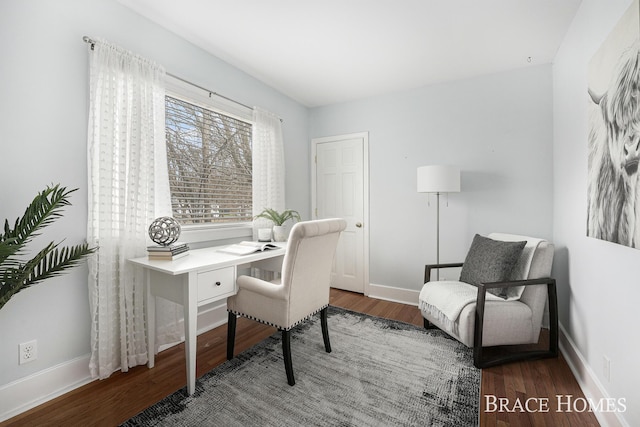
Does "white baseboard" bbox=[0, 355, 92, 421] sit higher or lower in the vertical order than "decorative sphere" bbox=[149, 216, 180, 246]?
lower

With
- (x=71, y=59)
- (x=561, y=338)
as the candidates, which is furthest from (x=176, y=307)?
(x=561, y=338)

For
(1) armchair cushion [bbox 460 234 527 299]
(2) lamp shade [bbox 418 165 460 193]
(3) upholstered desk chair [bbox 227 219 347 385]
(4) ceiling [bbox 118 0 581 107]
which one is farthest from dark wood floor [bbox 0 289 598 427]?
(4) ceiling [bbox 118 0 581 107]

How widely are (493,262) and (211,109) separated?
2788 millimetres

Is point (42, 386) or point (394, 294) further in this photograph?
point (394, 294)

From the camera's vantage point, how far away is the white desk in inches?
65.3

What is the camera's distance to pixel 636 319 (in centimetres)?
122

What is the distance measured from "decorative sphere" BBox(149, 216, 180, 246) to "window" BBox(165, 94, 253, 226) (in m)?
0.40

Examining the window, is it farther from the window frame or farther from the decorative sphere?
the decorative sphere

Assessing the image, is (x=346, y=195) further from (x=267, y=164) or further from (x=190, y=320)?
(x=190, y=320)

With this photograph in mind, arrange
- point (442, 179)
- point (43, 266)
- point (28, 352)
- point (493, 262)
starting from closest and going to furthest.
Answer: point (43, 266), point (28, 352), point (493, 262), point (442, 179)

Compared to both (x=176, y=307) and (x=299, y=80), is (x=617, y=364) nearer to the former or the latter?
(x=176, y=307)

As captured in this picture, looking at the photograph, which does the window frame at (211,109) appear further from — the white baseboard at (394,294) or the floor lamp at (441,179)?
the floor lamp at (441,179)

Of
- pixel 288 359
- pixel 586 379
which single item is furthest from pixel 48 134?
pixel 586 379

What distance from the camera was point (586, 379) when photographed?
5.57 ft
